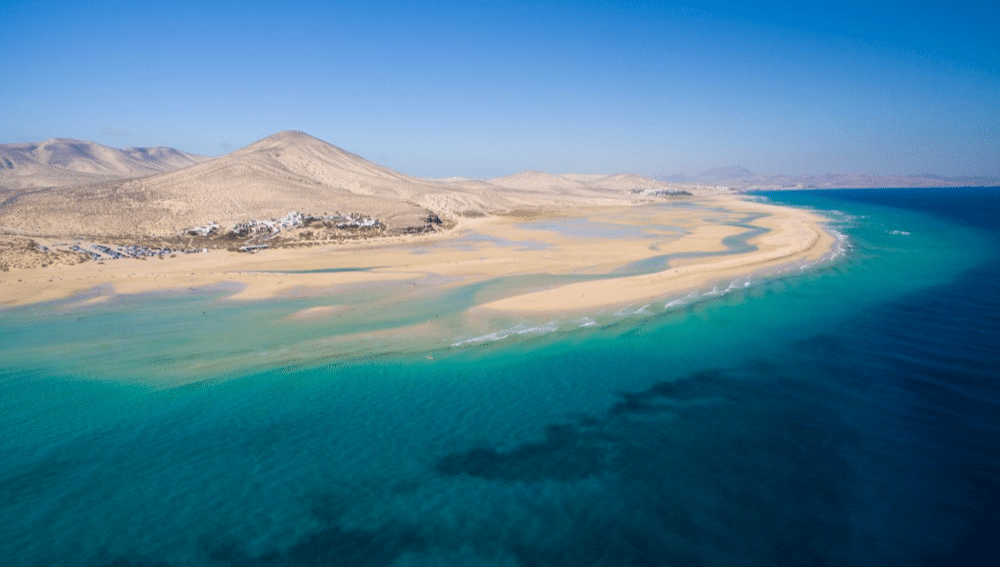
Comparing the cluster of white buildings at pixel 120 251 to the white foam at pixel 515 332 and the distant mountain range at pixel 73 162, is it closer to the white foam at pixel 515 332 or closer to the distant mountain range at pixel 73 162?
the white foam at pixel 515 332

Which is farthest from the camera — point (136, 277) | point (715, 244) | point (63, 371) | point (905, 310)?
point (715, 244)

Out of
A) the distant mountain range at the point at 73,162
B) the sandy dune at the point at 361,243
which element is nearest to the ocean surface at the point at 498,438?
the sandy dune at the point at 361,243

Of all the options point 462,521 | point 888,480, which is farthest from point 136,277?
point 888,480

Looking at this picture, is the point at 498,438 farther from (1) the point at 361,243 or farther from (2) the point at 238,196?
(2) the point at 238,196

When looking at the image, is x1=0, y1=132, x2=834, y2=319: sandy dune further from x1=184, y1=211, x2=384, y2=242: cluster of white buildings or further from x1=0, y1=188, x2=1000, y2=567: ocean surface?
x1=0, y1=188, x2=1000, y2=567: ocean surface

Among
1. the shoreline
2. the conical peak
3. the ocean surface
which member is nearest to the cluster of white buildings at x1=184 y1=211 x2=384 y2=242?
the shoreline

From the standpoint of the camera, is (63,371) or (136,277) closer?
(63,371)

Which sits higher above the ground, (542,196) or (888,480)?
(542,196)

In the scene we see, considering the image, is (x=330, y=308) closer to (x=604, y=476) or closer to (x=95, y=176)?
(x=604, y=476)
